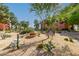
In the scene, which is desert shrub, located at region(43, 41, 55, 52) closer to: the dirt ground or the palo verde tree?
the dirt ground

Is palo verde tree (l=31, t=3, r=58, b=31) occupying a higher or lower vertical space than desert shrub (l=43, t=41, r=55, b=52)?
higher

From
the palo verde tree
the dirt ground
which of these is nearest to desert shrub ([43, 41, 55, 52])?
the dirt ground

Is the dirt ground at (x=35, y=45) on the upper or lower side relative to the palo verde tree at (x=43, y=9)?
lower

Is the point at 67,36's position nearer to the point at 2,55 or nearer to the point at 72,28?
the point at 72,28

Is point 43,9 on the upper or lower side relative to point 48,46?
upper

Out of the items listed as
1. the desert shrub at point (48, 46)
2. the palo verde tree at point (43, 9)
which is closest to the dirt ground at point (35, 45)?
the desert shrub at point (48, 46)

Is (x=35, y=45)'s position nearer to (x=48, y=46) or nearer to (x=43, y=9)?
(x=48, y=46)

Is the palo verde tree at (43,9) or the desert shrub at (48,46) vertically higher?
the palo verde tree at (43,9)

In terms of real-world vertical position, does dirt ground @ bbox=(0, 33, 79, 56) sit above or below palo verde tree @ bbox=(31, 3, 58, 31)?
below

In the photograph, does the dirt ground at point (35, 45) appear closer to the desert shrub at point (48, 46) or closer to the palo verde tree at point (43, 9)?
the desert shrub at point (48, 46)

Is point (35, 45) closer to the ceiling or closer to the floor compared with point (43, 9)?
closer to the floor

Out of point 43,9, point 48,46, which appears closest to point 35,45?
point 48,46

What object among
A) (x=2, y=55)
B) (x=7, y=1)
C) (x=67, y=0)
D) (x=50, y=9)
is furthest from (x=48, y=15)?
(x=2, y=55)

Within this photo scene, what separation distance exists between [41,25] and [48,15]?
137 millimetres
